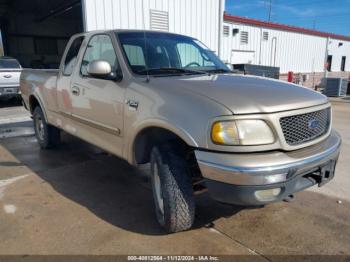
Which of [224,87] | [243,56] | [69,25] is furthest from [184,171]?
[69,25]

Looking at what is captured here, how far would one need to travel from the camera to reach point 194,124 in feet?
8.48

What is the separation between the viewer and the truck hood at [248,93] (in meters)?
2.55

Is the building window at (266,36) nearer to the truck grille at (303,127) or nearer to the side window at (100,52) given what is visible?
the side window at (100,52)

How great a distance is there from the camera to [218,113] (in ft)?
8.16

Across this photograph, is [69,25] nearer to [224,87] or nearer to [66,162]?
[66,162]

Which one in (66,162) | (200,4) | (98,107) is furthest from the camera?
(200,4)

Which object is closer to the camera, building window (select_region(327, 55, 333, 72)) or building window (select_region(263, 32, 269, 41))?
building window (select_region(263, 32, 269, 41))

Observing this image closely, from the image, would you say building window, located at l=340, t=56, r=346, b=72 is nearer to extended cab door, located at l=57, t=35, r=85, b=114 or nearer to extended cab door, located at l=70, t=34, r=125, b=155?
extended cab door, located at l=57, t=35, r=85, b=114

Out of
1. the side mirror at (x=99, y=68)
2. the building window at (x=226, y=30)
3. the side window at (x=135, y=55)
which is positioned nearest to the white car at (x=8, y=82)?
the side window at (x=135, y=55)

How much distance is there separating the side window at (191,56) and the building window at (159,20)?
6.68m

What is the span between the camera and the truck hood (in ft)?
8.36

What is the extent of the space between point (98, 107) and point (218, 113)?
70.4 inches

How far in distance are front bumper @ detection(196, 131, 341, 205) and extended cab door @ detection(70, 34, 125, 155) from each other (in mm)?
1302

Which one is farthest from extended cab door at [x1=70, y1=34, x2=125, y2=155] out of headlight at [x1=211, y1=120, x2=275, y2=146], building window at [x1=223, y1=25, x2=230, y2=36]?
building window at [x1=223, y1=25, x2=230, y2=36]
